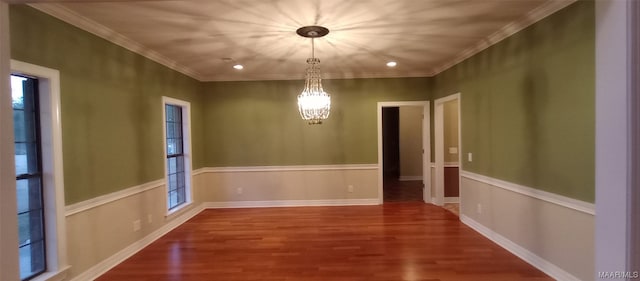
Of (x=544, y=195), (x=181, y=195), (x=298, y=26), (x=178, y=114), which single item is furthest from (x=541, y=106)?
(x=181, y=195)

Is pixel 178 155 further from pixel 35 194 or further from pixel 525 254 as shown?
pixel 525 254

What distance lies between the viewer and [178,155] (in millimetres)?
5113

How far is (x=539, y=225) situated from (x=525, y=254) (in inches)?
16.1

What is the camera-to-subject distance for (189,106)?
5312 millimetres

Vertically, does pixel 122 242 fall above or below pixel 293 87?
below

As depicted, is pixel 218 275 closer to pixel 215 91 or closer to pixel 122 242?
pixel 122 242

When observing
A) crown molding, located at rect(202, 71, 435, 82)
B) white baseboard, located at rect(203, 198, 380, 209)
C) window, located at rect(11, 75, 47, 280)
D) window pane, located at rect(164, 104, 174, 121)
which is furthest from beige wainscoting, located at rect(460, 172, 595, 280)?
window pane, located at rect(164, 104, 174, 121)

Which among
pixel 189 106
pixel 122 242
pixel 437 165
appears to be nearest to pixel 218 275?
pixel 122 242

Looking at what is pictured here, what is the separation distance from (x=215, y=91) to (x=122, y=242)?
3217 mm

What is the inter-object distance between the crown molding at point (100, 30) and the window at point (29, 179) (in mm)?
609

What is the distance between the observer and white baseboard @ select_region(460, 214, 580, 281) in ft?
9.13

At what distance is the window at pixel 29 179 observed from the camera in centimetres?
250

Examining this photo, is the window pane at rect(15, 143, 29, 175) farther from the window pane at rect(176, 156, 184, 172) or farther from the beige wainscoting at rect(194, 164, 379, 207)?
the beige wainscoting at rect(194, 164, 379, 207)

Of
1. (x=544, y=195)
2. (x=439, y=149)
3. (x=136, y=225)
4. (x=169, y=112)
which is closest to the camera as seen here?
(x=544, y=195)
